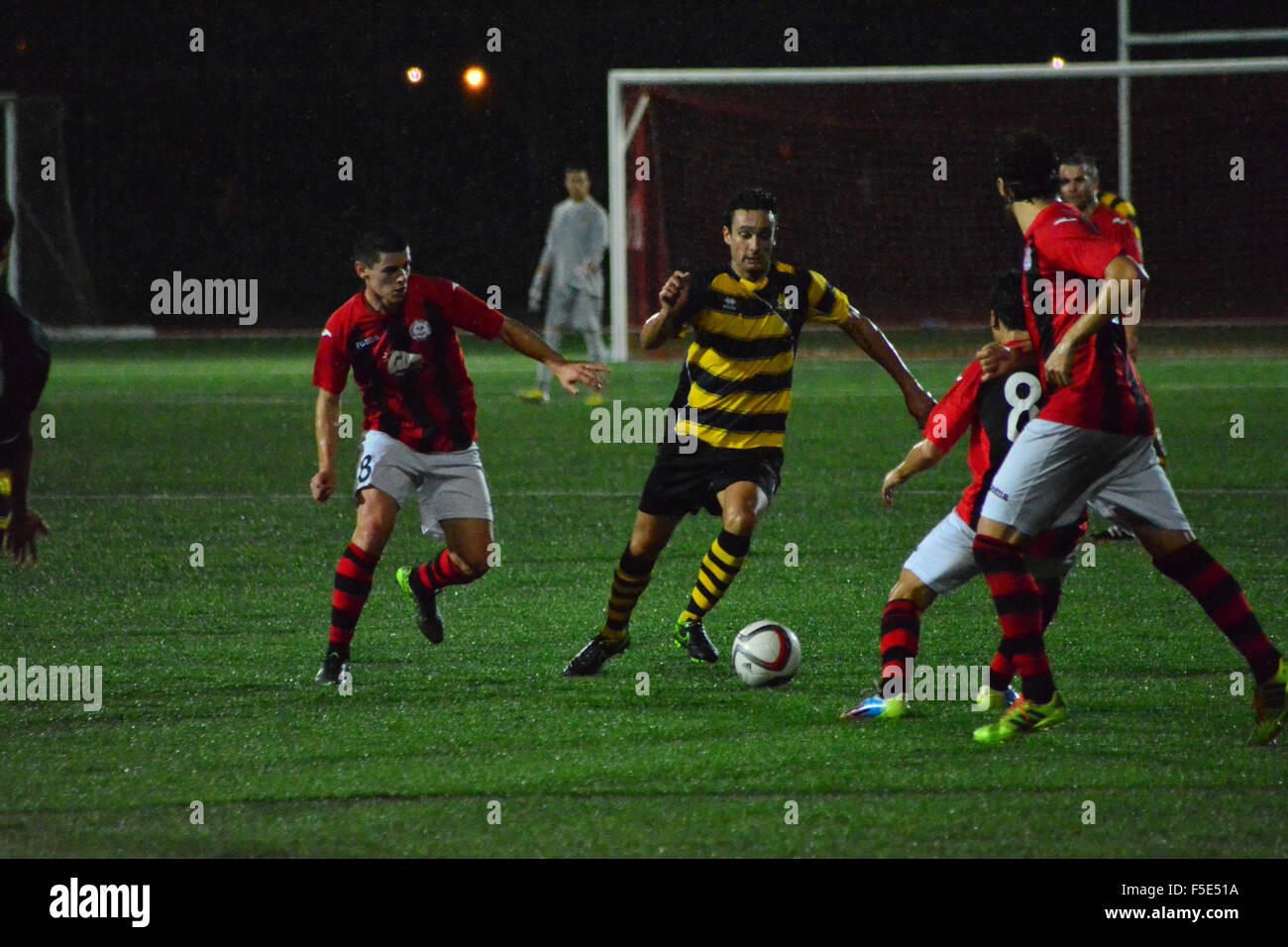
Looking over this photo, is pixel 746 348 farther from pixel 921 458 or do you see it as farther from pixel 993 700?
pixel 993 700

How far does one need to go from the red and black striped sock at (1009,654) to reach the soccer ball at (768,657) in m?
0.69

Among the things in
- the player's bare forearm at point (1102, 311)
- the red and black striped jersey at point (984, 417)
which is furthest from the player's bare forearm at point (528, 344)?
the player's bare forearm at point (1102, 311)

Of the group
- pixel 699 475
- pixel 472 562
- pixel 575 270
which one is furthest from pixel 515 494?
pixel 575 270

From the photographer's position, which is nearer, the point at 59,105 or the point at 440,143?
the point at 59,105

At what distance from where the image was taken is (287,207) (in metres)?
30.1

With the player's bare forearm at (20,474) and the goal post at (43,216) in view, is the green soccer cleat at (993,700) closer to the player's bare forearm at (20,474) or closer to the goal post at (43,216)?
the player's bare forearm at (20,474)

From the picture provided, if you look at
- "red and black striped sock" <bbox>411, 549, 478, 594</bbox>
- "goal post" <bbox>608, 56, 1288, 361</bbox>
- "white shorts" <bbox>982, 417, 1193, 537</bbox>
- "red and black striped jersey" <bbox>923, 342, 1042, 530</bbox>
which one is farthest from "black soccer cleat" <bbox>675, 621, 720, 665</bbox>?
"goal post" <bbox>608, 56, 1288, 361</bbox>

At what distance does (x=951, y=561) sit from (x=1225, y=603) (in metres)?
0.83

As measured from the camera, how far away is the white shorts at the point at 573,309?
57.2ft

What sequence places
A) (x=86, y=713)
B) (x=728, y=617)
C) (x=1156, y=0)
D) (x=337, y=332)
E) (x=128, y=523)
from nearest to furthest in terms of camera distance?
(x=86, y=713) → (x=337, y=332) → (x=728, y=617) → (x=128, y=523) → (x=1156, y=0)

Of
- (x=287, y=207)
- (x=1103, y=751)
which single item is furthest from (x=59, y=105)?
(x=1103, y=751)

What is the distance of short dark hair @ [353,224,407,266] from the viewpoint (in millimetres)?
6297
